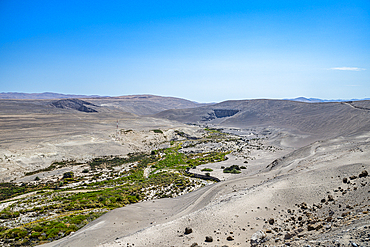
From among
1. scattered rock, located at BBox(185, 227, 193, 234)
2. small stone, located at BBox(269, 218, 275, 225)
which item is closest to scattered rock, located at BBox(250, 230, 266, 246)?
small stone, located at BBox(269, 218, 275, 225)

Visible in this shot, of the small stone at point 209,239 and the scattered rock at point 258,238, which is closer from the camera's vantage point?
the scattered rock at point 258,238

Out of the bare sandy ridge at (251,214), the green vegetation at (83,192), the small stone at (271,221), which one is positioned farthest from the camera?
the green vegetation at (83,192)

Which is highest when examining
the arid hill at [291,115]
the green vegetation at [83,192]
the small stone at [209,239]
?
the arid hill at [291,115]

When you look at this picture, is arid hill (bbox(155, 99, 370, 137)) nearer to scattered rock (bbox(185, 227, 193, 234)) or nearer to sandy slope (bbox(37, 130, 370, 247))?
sandy slope (bbox(37, 130, 370, 247))

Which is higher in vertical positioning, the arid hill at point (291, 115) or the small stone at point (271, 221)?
the arid hill at point (291, 115)

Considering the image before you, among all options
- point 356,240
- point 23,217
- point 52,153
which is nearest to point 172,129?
point 52,153

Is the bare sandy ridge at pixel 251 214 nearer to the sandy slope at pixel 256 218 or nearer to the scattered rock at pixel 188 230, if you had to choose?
the sandy slope at pixel 256 218

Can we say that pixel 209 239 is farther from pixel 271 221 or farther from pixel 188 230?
pixel 271 221

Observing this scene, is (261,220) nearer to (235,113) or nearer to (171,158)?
(171,158)

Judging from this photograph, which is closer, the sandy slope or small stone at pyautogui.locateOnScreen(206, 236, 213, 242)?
the sandy slope

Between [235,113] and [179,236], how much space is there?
114900mm

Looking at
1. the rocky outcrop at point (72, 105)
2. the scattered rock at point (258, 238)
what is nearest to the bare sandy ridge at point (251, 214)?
the scattered rock at point (258, 238)

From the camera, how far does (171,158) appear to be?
42.9 meters

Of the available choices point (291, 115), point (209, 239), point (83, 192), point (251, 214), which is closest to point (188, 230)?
point (209, 239)
